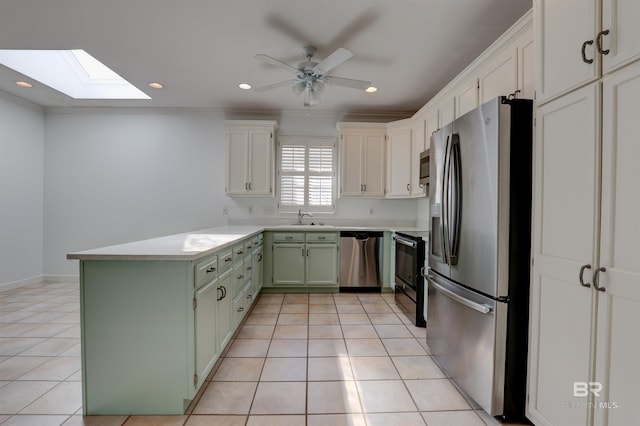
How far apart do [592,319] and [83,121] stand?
6.00 metres

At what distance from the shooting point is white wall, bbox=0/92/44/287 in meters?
3.77

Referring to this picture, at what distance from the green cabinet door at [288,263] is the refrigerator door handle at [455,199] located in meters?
2.35

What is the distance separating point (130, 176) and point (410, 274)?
4.32 metres

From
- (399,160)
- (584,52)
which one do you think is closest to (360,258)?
(399,160)

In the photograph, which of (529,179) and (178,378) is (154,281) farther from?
(529,179)

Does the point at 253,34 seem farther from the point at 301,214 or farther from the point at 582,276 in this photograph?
the point at 582,276

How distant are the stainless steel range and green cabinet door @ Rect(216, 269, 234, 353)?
1.69 metres

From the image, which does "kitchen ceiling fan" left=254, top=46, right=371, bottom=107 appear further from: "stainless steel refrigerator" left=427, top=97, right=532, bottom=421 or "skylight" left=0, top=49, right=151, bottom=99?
"skylight" left=0, top=49, right=151, bottom=99

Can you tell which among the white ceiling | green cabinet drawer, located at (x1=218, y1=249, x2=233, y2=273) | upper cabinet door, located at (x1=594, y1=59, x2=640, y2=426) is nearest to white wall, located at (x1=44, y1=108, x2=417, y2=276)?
the white ceiling

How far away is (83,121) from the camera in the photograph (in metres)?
4.32

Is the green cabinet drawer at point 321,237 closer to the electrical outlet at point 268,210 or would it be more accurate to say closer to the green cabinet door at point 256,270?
the green cabinet door at point 256,270

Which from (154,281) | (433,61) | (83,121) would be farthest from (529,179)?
(83,121)

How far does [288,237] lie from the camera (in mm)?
3910

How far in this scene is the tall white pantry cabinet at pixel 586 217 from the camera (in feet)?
3.30
